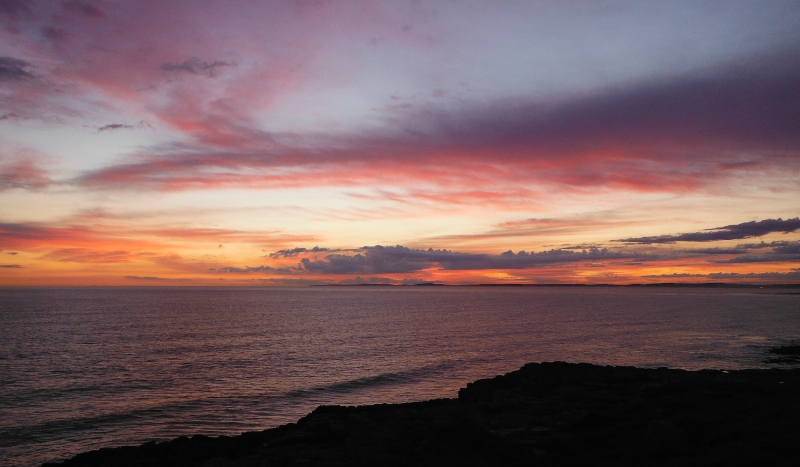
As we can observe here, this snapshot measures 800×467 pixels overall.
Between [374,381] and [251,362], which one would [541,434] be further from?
[251,362]

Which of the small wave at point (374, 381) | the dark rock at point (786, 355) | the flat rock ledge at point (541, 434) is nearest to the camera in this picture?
the flat rock ledge at point (541, 434)

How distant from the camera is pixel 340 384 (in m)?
45.4

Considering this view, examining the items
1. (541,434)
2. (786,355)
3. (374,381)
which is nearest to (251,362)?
(374,381)

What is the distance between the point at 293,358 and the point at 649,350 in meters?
47.3

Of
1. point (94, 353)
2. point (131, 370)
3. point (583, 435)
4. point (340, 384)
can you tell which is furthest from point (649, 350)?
point (94, 353)

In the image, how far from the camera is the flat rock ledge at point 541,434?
63.0ft

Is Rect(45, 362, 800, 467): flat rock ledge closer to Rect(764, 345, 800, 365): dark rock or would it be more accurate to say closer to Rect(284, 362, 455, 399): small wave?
Rect(284, 362, 455, 399): small wave

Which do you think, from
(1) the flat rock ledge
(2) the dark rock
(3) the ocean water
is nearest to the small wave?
(3) the ocean water

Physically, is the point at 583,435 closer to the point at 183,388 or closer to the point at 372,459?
the point at 372,459

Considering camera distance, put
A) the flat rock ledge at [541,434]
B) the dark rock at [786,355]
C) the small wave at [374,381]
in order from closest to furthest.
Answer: the flat rock ledge at [541,434]
the small wave at [374,381]
the dark rock at [786,355]

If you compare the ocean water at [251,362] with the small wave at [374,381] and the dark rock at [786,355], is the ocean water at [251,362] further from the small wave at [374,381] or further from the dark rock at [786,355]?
the dark rock at [786,355]

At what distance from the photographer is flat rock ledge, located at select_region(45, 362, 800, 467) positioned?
1920 centimetres

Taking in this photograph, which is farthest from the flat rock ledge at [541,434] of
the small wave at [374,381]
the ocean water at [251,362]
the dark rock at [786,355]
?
the dark rock at [786,355]

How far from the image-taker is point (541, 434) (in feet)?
78.8
